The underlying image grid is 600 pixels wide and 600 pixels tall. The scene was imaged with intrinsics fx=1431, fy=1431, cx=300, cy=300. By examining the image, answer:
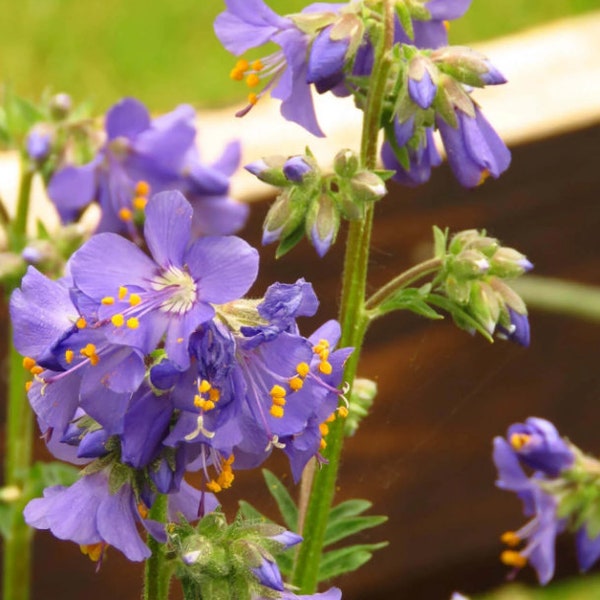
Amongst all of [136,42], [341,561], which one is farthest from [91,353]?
[136,42]

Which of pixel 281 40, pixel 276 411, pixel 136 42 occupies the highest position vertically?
pixel 281 40

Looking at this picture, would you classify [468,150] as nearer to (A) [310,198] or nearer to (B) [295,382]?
(A) [310,198]

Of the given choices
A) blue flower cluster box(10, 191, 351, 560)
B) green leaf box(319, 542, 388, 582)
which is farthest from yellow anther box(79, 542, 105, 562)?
green leaf box(319, 542, 388, 582)

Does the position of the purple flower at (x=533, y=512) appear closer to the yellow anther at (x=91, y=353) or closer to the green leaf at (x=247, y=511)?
the green leaf at (x=247, y=511)

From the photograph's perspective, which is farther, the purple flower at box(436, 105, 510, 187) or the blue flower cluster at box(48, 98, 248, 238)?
the blue flower cluster at box(48, 98, 248, 238)

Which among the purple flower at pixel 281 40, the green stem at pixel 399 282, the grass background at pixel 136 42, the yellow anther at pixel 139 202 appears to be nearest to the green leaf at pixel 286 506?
the green stem at pixel 399 282

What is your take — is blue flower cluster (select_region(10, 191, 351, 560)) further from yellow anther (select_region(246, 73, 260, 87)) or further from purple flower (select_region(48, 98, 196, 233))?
purple flower (select_region(48, 98, 196, 233))
